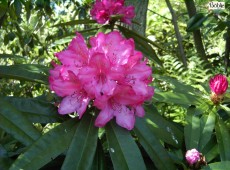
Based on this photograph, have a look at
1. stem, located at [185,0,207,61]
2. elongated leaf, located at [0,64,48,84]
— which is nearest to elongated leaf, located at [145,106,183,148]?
elongated leaf, located at [0,64,48,84]

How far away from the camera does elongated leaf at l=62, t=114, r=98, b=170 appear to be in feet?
3.70

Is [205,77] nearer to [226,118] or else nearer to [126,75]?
[226,118]

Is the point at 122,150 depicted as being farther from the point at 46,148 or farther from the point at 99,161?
Answer: the point at 46,148

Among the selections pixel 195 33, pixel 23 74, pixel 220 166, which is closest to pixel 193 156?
pixel 220 166

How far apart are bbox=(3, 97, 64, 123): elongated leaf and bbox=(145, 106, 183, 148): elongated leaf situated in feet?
1.07

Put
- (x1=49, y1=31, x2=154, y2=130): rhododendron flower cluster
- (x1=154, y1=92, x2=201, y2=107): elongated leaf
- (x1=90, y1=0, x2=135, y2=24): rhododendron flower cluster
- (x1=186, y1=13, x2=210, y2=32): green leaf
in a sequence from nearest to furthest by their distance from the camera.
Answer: (x1=49, y1=31, x2=154, y2=130): rhododendron flower cluster < (x1=154, y1=92, x2=201, y2=107): elongated leaf < (x1=90, y1=0, x2=135, y2=24): rhododendron flower cluster < (x1=186, y1=13, x2=210, y2=32): green leaf

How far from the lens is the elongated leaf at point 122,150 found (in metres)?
1.15

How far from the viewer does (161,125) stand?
1.41 metres

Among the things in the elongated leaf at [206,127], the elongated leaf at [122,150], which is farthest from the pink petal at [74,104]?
the elongated leaf at [206,127]

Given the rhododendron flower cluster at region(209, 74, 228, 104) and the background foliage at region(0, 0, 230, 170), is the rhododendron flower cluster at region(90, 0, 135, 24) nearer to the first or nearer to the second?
the background foliage at region(0, 0, 230, 170)

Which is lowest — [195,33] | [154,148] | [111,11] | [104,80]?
[154,148]

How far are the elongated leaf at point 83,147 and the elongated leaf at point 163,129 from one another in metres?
0.25

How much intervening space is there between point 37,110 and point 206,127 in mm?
663

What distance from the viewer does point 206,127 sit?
150 cm
